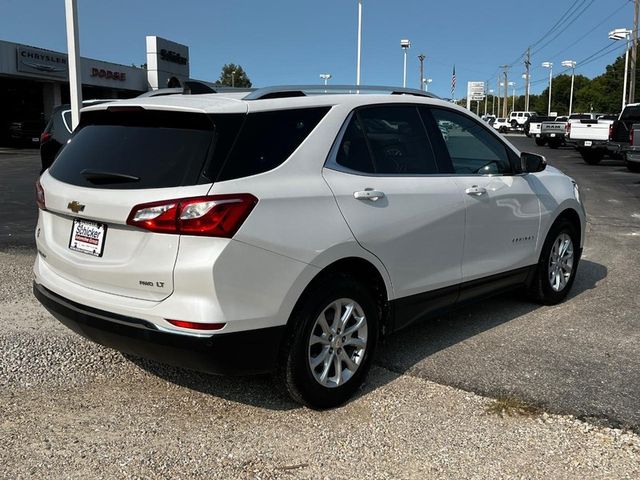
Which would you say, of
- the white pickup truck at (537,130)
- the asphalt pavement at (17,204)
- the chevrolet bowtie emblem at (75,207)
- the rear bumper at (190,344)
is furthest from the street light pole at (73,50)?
the white pickup truck at (537,130)

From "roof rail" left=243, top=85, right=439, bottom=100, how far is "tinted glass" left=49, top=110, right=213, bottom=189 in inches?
15.9

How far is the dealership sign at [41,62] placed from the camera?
32219mm

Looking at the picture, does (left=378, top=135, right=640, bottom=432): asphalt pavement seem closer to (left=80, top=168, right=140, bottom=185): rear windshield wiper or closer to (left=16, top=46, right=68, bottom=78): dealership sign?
(left=80, top=168, right=140, bottom=185): rear windshield wiper

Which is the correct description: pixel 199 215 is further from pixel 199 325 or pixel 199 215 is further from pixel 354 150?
pixel 354 150

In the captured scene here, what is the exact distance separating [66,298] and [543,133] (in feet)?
109

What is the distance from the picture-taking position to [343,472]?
3072 millimetres

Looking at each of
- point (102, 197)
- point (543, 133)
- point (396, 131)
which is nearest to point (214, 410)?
point (102, 197)

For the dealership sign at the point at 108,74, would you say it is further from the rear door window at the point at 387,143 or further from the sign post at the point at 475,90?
the rear door window at the point at 387,143

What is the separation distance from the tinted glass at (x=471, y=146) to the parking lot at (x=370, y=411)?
1271mm

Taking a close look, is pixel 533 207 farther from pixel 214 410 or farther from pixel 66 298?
pixel 66 298

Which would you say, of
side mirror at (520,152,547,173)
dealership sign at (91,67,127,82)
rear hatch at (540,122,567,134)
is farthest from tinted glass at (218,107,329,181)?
dealership sign at (91,67,127,82)

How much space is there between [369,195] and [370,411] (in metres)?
1.23

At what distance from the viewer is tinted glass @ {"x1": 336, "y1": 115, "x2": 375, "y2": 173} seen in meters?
3.77

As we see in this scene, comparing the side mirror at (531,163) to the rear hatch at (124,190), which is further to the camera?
the side mirror at (531,163)
